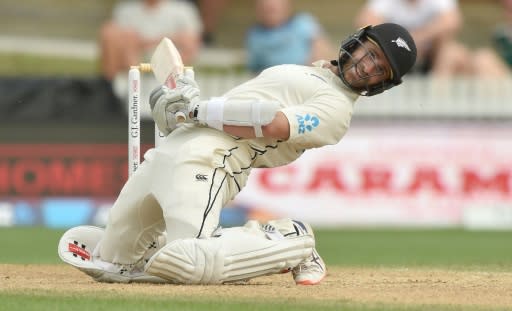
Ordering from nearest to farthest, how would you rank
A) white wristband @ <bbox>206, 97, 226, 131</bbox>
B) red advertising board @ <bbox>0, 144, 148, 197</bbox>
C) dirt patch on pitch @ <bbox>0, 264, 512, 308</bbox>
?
dirt patch on pitch @ <bbox>0, 264, 512, 308</bbox> < white wristband @ <bbox>206, 97, 226, 131</bbox> < red advertising board @ <bbox>0, 144, 148, 197</bbox>

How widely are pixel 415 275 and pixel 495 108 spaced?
7.48 meters

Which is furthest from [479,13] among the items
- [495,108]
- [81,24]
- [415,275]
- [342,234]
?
[415,275]

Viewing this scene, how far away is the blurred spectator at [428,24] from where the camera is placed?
15.4 meters

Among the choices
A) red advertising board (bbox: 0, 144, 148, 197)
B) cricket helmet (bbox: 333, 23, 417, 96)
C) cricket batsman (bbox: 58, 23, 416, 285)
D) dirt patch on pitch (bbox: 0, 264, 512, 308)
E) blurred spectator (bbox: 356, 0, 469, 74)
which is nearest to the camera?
dirt patch on pitch (bbox: 0, 264, 512, 308)

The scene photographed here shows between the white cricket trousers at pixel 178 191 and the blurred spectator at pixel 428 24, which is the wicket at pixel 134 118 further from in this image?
the blurred spectator at pixel 428 24

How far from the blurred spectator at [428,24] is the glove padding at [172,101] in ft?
27.4

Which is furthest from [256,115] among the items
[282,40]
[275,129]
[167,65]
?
[282,40]

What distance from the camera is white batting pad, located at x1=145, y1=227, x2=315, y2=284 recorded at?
22.2 ft

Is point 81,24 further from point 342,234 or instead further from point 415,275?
point 415,275

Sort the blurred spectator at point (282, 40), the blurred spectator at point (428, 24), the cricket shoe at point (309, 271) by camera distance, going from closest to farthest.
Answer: the cricket shoe at point (309, 271) < the blurred spectator at point (428, 24) < the blurred spectator at point (282, 40)

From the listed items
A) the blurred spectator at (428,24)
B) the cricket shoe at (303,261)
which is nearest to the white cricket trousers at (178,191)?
the cricket shoe at (303,261)

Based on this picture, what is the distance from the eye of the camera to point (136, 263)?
766cm

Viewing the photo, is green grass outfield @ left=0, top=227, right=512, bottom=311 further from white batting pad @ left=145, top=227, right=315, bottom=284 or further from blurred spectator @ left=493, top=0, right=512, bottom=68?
blurred spectator @ left=493, top=0, right=512, bottom=68

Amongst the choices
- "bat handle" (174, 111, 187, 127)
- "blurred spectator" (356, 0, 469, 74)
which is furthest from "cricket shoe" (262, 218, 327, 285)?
"blurred spectator" (356, 0, 469, 74)
